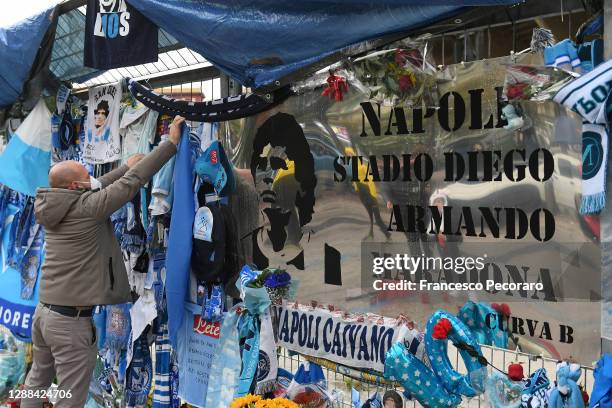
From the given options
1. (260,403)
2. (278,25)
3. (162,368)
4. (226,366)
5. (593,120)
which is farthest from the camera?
(162,368)

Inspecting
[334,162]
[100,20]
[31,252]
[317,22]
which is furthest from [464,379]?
[31,252]

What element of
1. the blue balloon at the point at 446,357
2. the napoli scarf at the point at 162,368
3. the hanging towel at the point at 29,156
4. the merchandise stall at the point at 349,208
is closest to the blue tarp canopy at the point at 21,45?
the merchandise stall at the point at 349,208

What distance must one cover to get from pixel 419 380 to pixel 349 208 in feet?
3.07

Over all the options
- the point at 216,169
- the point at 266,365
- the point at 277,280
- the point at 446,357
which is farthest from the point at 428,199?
the point at 216,169

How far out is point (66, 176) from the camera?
4121 millimetres

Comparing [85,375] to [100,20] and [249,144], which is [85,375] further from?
[100,20]

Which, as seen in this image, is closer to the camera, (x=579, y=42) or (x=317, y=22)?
(x=579, y=42)

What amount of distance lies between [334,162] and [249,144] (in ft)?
2.18

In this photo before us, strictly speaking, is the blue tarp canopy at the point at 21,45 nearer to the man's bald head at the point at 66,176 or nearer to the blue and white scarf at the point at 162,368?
the man's bald head at the point at 66,176

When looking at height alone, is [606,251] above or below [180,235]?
below

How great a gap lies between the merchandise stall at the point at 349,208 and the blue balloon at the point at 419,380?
10 mm

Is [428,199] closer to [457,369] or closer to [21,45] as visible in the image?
[457,369]

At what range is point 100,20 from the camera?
15.3 ft

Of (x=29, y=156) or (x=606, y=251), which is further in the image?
(x=29, y=156)
